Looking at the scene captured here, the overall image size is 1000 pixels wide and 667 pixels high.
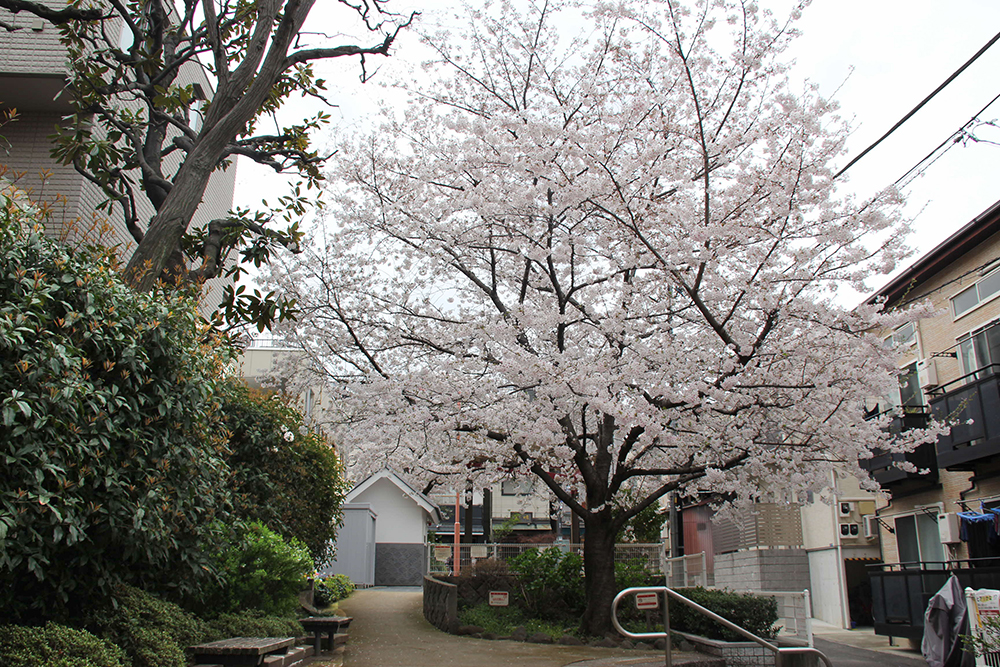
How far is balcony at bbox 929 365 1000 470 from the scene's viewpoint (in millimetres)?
12836

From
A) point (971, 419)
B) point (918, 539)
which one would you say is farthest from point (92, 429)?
point (918, 539)

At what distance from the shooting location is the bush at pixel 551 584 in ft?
43.5

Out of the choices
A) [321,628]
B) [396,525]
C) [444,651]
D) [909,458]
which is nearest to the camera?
[321,628]

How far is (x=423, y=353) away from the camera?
41.4 feet

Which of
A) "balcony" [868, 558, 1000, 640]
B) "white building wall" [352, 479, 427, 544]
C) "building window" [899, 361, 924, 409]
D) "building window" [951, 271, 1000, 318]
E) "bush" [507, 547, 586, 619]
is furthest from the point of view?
"white building wall" [352, 479, 427, 544]

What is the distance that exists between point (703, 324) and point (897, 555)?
38.2ft

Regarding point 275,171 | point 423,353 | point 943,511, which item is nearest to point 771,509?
point 943,511

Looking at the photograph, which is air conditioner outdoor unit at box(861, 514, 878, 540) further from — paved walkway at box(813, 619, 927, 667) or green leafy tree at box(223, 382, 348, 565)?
green leafy tree at box(223, 382, 348, 565)

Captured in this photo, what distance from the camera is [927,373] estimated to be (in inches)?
648

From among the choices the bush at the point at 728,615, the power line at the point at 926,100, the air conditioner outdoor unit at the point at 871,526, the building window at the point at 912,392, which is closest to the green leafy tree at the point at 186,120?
the power line at the point at 926,100

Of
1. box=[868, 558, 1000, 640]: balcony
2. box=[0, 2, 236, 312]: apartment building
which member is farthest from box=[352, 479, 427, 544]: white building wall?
box=[0, 2, 236, 312]: apartment building

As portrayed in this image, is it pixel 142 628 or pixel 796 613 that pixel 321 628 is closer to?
pixel 142 628

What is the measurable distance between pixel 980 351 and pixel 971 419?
1.97 meters

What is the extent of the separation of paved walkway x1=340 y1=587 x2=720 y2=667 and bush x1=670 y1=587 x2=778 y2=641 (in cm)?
135
